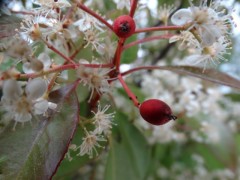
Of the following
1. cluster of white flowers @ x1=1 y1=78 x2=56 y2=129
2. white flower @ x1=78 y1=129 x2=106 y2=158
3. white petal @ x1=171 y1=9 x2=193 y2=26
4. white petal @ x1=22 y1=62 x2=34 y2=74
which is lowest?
white flower @ x1=78 y1=129 x2=106 y2=158

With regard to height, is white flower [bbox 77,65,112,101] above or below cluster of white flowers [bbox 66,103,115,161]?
above

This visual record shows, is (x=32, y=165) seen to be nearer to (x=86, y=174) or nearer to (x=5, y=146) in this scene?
(x=5, y=146)

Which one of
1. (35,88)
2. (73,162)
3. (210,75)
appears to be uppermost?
(35,88)

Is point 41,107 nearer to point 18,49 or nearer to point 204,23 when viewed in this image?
point 18,49

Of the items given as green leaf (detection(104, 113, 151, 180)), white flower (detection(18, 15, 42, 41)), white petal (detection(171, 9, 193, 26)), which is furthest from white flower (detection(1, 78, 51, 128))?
green leaf (detection(104, 113, 151, 180))

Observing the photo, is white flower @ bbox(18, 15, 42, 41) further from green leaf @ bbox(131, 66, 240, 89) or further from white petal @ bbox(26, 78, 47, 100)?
green leaf @ bbox(131, 66, 240, 89)

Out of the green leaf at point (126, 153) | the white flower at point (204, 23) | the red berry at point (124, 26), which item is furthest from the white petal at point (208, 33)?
the green leaf at point (126, 153)

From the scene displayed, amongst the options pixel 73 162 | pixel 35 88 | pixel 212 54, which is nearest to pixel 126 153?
pixel 73 162

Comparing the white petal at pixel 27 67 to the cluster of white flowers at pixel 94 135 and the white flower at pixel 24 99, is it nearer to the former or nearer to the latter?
the white flower at pixel 24 99
